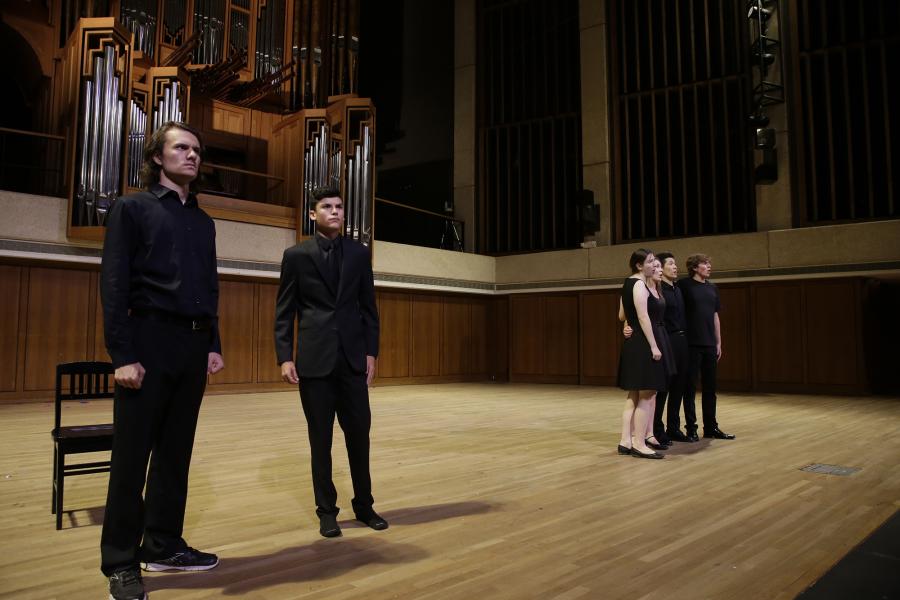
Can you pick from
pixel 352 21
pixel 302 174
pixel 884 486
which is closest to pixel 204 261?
pixel 884 486

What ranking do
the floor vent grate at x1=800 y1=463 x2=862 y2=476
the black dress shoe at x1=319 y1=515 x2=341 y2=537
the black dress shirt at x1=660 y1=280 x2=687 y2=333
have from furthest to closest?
the black dress shirt at x1=660 y1=280 x2=687 y2=333 < the floor vent grate at x1=800 y1=463 x2=862 y2=476 < the black dress shoe at x1=319 y1=515 x2=341 y2=537

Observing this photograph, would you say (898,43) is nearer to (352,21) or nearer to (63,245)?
(352,21)

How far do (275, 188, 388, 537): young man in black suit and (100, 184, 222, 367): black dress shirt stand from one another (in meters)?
0.48

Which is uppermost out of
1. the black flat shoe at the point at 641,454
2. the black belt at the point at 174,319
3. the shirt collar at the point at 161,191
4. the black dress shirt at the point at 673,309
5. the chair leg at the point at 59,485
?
the shirt collar at the point at 161,191

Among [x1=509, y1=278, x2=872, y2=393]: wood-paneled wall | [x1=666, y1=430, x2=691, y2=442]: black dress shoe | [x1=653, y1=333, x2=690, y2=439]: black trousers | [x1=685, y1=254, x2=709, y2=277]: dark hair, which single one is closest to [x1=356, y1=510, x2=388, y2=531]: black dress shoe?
[x1=653, y1=333, x2=690, y2=439]: black trousers

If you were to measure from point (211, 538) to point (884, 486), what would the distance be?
9.96ft

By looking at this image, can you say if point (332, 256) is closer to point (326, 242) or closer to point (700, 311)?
point (326, 242)

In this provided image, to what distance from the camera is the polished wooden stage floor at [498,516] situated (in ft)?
6.23

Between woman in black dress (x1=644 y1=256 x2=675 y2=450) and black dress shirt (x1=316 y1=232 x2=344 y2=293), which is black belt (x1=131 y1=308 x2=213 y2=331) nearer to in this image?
black dress shirt (x1=316 y1=232 x2=344 y2=293)

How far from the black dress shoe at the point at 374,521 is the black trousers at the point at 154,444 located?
2.27 feet

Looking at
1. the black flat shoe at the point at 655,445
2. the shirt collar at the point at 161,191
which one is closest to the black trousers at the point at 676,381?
the black flat shoe at the point at 655,445

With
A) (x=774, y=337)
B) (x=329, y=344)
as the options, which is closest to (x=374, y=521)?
(x=329, y=344)

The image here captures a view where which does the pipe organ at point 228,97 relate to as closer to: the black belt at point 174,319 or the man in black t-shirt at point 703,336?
the man in black t-shirt at point 703,336

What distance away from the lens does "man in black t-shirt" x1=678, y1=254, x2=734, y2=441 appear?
4.64 meters
